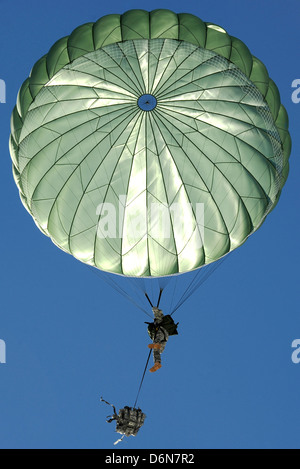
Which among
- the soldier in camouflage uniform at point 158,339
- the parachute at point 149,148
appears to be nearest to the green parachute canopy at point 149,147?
the parachute at point 149,148

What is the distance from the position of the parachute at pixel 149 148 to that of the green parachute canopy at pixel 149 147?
30 mm

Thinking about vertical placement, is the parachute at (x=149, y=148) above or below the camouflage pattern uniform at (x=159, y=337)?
above

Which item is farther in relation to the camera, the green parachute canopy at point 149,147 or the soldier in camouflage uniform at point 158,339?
the soldier in camouflage uniform at point 158,339

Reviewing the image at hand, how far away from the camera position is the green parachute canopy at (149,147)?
2723 centimetres

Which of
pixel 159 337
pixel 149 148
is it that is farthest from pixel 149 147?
pixel 159 337

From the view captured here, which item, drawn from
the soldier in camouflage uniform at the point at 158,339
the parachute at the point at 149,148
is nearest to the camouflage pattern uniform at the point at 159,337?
the soldier in camouflage uniform at the point at 158,339

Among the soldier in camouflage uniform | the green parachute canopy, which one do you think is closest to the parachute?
the green parachute canopy

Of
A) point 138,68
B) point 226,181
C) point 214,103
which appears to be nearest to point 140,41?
point 138,68

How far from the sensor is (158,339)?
28.0 m

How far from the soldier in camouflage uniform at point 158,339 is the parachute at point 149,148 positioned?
123cm

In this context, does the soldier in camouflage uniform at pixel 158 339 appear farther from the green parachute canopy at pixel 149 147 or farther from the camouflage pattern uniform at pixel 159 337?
the green parachute canopy at pixel 149 147

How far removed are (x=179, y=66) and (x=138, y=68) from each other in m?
1.21

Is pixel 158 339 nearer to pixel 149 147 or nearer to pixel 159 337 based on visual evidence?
pixel 159 337

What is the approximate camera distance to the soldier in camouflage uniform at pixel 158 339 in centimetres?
2783
